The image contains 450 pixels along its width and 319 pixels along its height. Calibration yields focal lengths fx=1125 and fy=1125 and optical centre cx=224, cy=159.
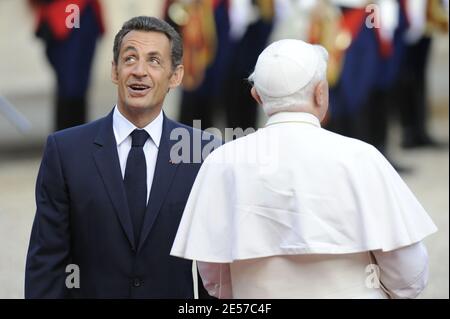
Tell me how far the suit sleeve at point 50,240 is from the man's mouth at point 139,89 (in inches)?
12.0

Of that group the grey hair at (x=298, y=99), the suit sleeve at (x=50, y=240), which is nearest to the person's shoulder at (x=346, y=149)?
the grey hair at (x=298, y=99)

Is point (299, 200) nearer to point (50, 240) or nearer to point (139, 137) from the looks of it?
point (139, 137)

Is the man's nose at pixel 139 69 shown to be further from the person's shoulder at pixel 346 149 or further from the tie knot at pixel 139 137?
the person's shoulder at pixel 346 149

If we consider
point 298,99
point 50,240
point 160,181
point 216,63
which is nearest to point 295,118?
point 298,99

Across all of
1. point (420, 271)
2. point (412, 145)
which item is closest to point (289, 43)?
point (420, 271)

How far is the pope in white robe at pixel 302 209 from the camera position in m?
→ 2.90

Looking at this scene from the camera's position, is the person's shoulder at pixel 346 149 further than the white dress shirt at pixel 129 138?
No

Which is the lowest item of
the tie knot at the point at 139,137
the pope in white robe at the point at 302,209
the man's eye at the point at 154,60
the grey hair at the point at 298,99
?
the pope in white robe at the point at 302,209

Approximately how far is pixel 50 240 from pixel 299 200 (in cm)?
81

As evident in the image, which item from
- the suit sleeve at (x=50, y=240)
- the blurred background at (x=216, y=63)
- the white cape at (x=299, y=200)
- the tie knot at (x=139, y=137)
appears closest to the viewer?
the white cape at (x=299, y=200)

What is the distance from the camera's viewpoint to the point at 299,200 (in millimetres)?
2893

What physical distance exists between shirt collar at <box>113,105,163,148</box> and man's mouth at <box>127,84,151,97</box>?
0.10m

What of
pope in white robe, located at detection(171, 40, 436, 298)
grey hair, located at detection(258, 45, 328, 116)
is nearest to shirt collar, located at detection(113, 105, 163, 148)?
pope in white robe, located at detection(171, 40, 436, 298)

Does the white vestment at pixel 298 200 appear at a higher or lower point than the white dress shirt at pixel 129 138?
lower
